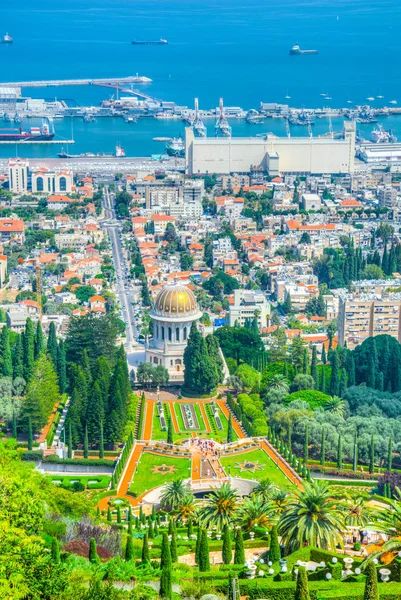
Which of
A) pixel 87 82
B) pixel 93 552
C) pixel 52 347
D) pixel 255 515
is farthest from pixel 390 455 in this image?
pixel 87 82

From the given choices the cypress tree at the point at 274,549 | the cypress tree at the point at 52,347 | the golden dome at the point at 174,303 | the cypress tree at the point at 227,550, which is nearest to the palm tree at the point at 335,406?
the golden dome at the point at 174,303

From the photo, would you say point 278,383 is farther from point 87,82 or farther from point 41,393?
point 87,82

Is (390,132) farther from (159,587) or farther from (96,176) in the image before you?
(159,587)

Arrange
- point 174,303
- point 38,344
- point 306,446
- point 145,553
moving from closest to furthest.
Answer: point 145,553, point 306,446, point 38,344, point 174,303

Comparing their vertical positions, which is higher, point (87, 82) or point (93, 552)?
point (87, 82)

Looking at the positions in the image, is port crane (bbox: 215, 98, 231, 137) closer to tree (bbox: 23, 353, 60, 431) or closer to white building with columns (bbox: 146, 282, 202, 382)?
white building with columns (bbox: 146, 282, 202, 382)

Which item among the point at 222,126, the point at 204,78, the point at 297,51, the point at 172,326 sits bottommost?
the point at 172,326

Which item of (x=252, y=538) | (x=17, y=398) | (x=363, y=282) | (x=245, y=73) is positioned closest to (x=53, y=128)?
(x=245, y=73)
